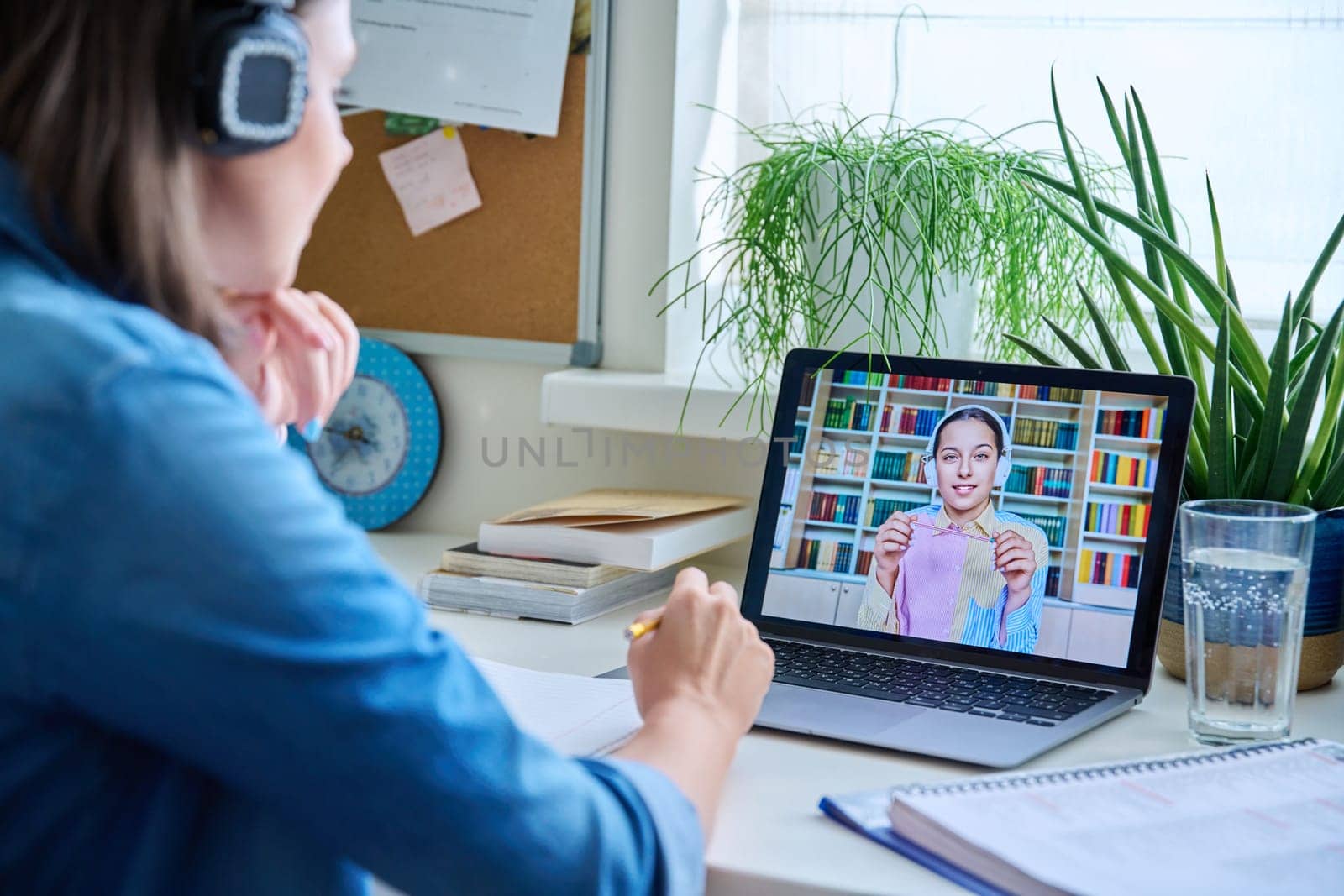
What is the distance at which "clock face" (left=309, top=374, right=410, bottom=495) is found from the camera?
5.09 feet

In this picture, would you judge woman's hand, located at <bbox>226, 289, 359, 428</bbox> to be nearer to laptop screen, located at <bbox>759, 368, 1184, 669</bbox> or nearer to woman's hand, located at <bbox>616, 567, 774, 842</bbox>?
woman's hand, located at <bbox>616, 567, 774, 842</bbox>

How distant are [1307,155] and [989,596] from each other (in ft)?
2.17

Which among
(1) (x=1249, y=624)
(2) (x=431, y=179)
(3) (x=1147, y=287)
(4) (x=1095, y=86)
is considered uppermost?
(4) (x=1095, y=86)

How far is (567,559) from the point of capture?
1207 millimetres

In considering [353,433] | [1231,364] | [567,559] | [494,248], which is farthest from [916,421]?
[353,433]

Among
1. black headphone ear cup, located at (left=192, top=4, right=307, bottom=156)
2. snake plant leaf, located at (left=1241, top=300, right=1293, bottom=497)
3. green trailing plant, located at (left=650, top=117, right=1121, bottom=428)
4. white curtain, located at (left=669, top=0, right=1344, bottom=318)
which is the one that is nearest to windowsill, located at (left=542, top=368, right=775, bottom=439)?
green trailing plant, located at (left=650, top=117, right=1121, bottom=428)

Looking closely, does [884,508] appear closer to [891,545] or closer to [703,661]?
[891,545]

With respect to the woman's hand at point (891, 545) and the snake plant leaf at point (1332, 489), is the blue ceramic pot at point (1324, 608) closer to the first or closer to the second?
the snake plant leaf at point (1332, 489)

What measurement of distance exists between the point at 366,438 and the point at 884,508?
74 cm

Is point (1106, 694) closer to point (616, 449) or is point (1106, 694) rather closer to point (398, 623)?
point (398, 623)

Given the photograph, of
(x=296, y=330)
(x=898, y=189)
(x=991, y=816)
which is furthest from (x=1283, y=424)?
(x=296, y=330)

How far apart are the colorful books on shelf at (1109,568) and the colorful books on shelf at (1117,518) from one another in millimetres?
17

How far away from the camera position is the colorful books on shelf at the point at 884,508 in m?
1.03

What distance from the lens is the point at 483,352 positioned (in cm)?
154
